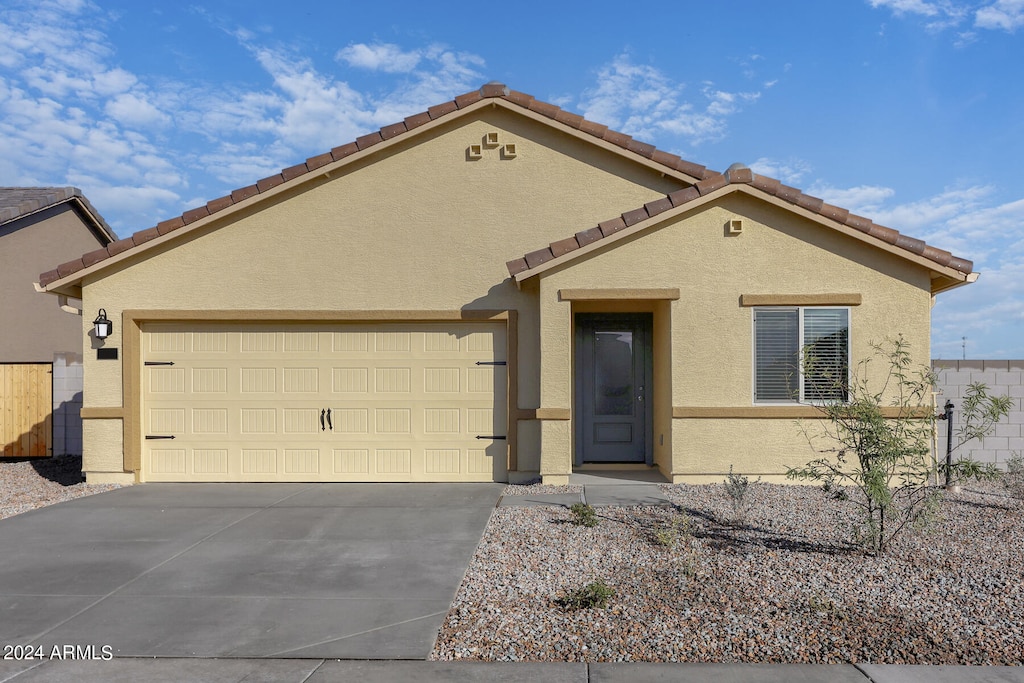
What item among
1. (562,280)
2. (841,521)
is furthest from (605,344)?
(841,521)

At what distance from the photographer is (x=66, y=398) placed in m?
12.1

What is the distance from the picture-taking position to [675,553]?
6051mm

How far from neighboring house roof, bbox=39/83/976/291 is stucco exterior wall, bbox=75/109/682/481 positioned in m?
0.21

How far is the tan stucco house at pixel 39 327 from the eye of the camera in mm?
12148

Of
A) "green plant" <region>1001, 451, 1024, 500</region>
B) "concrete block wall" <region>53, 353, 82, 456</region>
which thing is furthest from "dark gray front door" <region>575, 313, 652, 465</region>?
"concrete block wall" <region>53, 353, 82, 456</region>

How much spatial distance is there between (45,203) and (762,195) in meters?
15.5

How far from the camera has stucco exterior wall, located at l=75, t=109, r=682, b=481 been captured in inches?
392

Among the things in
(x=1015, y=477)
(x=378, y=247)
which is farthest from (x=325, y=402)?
(x=1015, y=477)

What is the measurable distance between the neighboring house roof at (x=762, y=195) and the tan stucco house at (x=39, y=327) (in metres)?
7.62

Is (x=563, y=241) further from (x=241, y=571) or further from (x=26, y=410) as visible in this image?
(x=26, y=410)

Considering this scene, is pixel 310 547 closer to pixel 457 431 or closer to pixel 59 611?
pixel 59 611

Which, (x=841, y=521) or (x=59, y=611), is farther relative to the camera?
(x=841, y=521)

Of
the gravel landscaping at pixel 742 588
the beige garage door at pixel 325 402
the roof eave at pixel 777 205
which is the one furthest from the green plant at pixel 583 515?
the roof eave at pixel 777 205

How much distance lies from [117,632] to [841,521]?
6.32 meters
